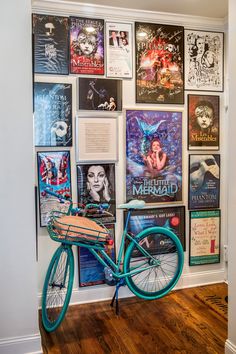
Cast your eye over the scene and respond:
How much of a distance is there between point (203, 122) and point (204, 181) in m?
0.57

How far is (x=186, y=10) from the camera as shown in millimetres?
3047

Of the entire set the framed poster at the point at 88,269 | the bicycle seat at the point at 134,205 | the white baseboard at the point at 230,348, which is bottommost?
the white baseboard at the point at 230,348

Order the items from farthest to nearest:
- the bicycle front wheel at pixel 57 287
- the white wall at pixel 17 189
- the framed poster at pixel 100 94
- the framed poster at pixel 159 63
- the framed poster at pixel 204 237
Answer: the framed poster at pixel 204 237
the framed poster at pixel 159 63
the framed poster at pixel 100 94
the bicycle front wheel at pixel 57 287
the white wall at pixel 17 189

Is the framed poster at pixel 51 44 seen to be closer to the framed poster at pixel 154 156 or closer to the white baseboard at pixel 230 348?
the framed poster at pixel 154 156

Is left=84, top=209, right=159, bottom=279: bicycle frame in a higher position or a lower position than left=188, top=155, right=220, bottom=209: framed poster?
lower

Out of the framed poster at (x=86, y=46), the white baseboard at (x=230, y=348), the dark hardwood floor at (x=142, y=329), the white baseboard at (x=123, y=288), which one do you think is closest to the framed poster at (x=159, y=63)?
the framed poster at (x=86, y=46)

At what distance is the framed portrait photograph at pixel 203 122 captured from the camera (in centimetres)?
329

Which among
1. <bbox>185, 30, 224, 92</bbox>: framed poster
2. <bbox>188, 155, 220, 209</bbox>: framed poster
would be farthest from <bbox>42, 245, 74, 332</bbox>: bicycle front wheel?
<bbox>185, 30, 224, 92</bbox>: framed poster

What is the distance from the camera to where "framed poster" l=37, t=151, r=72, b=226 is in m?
2.88

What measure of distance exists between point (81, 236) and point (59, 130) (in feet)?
3.26

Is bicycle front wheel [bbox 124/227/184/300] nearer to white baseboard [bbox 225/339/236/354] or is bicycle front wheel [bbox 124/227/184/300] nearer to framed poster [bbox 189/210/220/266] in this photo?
framed poster [bbox 189/210/220/266]

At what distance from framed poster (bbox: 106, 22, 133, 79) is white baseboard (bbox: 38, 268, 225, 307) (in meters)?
1.92

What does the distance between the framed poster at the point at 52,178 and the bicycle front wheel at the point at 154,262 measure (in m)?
0.75

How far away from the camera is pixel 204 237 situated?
3.41 metres
